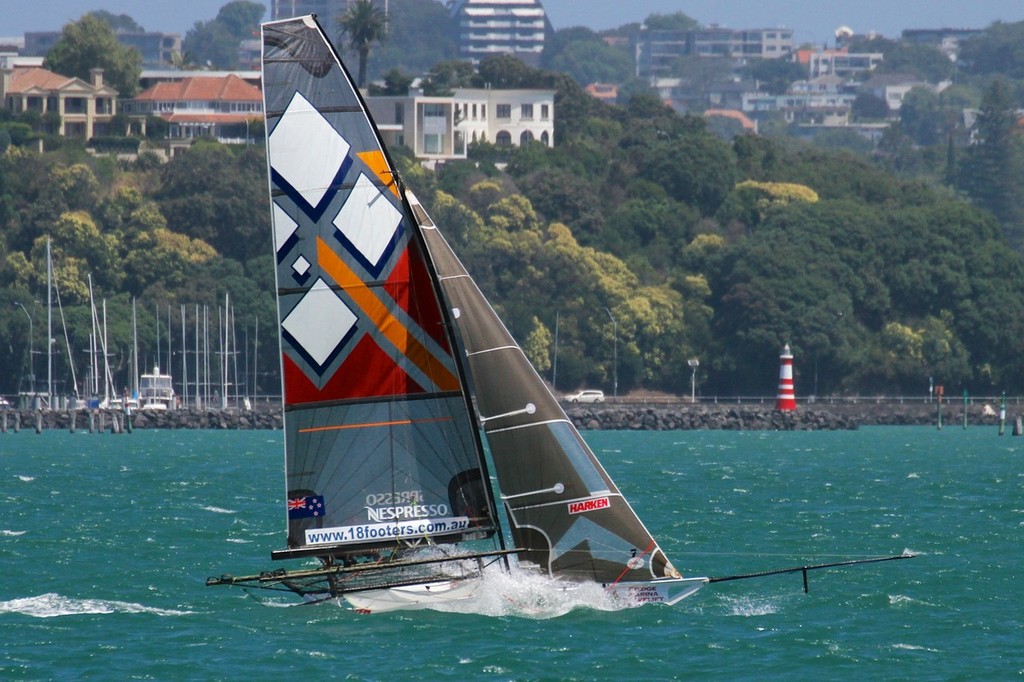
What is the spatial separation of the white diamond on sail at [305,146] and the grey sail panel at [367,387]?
0.25 m

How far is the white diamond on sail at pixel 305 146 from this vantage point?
69.0ft

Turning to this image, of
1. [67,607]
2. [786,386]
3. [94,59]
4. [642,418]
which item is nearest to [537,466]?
[67,607]

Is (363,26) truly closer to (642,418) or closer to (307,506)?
(642,418)

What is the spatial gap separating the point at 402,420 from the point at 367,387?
509 mm

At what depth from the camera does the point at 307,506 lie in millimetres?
21641

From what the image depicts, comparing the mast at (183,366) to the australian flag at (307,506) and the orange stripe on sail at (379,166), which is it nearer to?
the australian flag at (307,506)

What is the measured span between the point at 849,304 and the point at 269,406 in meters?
30.1

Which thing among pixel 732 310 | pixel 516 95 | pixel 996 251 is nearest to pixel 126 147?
pixel 516 95

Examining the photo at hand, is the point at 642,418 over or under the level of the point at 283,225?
under

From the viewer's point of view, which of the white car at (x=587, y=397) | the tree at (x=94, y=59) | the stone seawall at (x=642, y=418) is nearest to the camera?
the stone seawall at (x=642, y=418)

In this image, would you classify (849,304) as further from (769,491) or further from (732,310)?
(769,491)

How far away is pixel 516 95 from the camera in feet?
485

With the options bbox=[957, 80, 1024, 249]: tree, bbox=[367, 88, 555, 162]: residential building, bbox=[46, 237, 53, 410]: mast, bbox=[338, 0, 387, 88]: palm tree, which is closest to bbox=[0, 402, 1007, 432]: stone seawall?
bbox=[46, 237, 53, 410]: mast

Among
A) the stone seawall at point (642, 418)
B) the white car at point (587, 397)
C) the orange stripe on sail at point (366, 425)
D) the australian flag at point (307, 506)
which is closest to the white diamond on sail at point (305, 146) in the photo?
the orange stripe on sail at point (366, 425)
